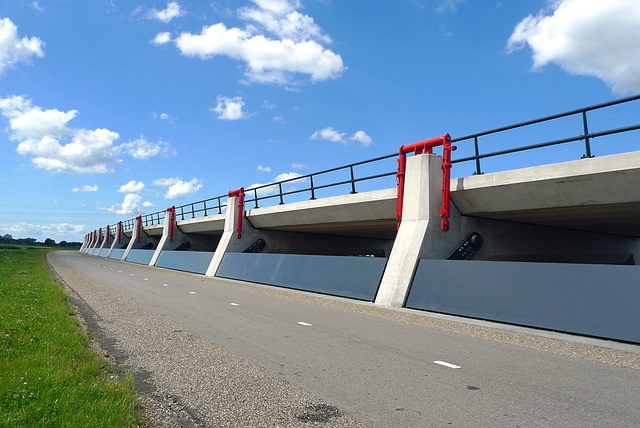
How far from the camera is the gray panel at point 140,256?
39312 mm

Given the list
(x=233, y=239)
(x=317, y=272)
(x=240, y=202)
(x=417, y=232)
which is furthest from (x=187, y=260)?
(x=417, y=232)

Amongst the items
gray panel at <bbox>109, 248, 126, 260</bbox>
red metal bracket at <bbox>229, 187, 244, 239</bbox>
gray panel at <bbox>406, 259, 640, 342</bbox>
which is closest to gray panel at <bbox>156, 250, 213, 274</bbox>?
red metal bracket at <bbox>229, 187, 244, 239</bbox>

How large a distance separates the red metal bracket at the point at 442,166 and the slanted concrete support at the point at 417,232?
29cm

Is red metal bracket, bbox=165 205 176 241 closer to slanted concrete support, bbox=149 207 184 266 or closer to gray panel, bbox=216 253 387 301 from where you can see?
slanted concrete support, bbox=149 207 184 266

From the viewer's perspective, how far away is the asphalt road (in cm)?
422

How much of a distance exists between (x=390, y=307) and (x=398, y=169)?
4.52 m

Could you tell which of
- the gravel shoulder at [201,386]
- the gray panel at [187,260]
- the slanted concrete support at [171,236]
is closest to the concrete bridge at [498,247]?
the gray panel at [187,260]

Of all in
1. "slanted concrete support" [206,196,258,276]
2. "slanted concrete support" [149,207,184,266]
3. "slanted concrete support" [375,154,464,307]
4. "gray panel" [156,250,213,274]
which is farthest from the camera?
"slanted concrete support" [149,207,184,266]

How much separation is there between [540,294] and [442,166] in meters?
5.05

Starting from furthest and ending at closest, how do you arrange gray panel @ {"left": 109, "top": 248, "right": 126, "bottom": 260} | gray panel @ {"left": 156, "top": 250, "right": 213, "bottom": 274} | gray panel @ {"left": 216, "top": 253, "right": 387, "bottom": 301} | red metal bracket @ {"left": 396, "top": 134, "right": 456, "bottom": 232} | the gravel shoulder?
gray panel @ {"left": 109, "top": 248, "right": 126, "bottom": 260} → gray panel @ {"left": 156, "top": 250, "right": 213, "bottom": 274} → gray panel @ {"left": 216, "top": 253, "right": 387, "bottom": 301} → red metal bracket @ {"left": 396, "top": 134, "right": 456, "bottom": 232} → the gravel shoulder

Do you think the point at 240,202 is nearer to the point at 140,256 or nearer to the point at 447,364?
the point at 447,364

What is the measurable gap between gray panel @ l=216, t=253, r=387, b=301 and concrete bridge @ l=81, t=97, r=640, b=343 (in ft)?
0.15

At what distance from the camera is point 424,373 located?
18.3ft

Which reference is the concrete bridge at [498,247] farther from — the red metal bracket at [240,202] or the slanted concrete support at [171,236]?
the slanted concrete support at [171,236]
